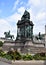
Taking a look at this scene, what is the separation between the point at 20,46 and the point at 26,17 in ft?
23.8

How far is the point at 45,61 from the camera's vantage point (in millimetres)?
31734

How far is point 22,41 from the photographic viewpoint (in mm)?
53031

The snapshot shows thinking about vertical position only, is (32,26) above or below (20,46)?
above

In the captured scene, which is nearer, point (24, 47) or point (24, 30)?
point (24, 47)

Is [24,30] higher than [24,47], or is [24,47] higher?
[24,30]

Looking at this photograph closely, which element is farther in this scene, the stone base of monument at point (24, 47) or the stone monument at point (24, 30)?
the stone monument at point (24, 30)

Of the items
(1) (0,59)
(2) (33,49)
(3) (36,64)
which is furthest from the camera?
(2) (33,49)

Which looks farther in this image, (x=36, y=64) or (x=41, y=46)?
(x=41, y=46)

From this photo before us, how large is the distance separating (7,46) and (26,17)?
8007mm

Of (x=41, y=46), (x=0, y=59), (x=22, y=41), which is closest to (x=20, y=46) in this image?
(x=22, y=41)

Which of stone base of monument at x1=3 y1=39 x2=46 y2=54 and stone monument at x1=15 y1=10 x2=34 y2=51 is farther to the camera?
stone monument at x1=15 y1=10 x2=34 y2=51

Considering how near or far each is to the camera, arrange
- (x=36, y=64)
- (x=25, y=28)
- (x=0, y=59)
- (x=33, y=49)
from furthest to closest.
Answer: (x=25, y=28), (x=33, y=49), (x=0, y=59), (x=36, y=64)

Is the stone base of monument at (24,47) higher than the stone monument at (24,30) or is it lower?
lower

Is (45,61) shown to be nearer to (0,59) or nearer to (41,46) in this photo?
(0,59)
